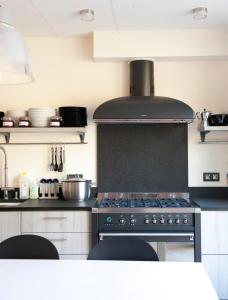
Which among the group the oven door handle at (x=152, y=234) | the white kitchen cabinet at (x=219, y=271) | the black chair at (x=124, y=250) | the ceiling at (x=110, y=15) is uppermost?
the ceiling at (x=110, y=15)

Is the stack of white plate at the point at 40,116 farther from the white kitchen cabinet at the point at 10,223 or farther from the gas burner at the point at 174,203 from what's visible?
the gas burner at the point at 174,203

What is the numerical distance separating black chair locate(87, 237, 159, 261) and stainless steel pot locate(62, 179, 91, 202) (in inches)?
49.4

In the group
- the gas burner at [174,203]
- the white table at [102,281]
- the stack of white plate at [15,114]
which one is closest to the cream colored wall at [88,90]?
the stack of white plate at [15,114]

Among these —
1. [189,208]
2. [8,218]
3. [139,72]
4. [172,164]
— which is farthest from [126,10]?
[8,218]

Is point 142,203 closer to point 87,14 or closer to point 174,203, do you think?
point 174,203

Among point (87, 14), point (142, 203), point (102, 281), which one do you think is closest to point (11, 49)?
point (102, 281)

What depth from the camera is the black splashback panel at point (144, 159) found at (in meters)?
3.41

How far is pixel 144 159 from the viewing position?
3422 millimetres

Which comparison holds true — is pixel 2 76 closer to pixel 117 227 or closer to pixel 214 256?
pixel 117 227

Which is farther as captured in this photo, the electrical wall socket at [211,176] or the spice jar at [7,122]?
the electrical wall socket at [211,176]

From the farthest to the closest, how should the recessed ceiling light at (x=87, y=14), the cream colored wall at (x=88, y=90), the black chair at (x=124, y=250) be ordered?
the cream colored wall at (x=88, y=90)
the recessed ceiling light at (x=87, y=14)
the black chair at (x=124, y=250)

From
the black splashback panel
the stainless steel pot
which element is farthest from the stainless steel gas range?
the black splashback panel

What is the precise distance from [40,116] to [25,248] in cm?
150

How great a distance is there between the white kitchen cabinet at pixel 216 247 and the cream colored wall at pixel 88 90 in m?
0.61
